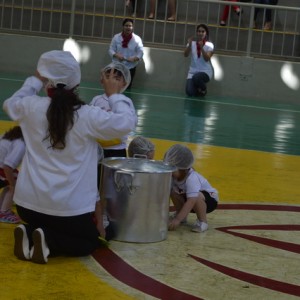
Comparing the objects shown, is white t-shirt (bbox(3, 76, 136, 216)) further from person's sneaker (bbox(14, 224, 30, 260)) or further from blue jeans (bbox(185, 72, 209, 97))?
blue jeans (bbox(185, 72, 209, 97))

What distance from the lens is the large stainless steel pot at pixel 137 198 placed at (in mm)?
5176

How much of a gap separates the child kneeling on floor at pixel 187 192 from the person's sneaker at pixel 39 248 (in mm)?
1106

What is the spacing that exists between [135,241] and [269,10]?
1149 centimetres

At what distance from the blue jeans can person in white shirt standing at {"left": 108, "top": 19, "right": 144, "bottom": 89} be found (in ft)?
3.48

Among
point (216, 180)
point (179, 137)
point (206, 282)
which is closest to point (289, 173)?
point (216, 180)

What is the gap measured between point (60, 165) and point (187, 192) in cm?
102

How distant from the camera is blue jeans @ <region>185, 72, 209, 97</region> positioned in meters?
14.9

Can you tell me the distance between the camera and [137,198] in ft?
17.1

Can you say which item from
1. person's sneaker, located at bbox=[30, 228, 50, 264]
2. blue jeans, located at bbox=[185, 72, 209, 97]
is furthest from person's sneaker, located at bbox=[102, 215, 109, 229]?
blue jeans, located at bbox=[185, 72, 209, 97]

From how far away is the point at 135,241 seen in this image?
5.28 metres

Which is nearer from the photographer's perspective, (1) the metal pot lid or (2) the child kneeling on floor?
(1) the metal pot lid

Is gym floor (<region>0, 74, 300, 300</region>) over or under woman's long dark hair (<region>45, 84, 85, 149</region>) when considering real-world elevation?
under

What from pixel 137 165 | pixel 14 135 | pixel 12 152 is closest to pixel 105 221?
pixel 137 165

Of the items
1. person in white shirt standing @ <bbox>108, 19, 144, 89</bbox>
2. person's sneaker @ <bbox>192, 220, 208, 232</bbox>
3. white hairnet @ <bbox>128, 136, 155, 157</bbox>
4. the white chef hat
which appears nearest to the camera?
the white chef hat
